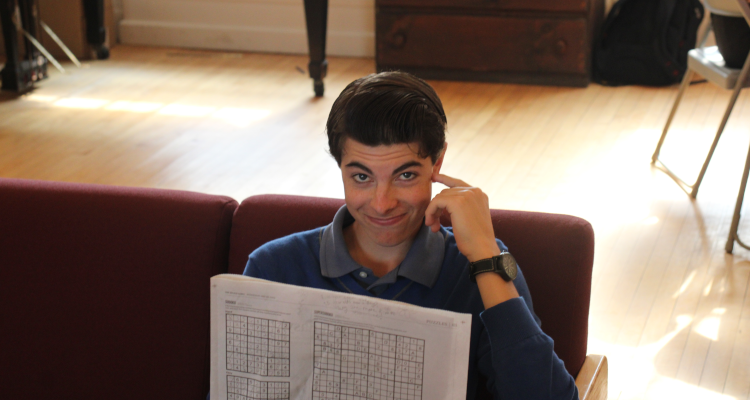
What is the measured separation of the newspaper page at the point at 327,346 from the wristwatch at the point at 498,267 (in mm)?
169

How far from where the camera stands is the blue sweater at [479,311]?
3.16ft

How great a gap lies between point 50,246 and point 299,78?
3302 millimetres

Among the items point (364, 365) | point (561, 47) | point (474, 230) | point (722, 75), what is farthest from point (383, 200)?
point (561, 47)

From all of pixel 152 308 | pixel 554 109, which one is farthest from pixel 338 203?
pixel 554 109

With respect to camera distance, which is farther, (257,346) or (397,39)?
(397,39)

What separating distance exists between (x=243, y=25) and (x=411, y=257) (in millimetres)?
4333

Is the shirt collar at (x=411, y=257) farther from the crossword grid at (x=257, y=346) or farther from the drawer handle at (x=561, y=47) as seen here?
the drawer handle at (x=561, y=47)

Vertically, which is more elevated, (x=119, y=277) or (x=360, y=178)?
(x=360, y=178)

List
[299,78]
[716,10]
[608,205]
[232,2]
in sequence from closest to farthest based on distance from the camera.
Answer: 1. [716,10]
2. [608,205]
3. [299,78]
4. [232,2]

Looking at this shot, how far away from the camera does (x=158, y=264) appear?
1.24m

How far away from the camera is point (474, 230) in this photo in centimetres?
102

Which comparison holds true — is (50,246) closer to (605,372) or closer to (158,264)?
(158,264)

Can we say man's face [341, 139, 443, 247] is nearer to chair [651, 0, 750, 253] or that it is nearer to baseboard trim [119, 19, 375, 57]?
chair [651, 0, 750, 253]

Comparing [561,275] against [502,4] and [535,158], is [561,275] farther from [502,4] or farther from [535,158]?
[502,4]
